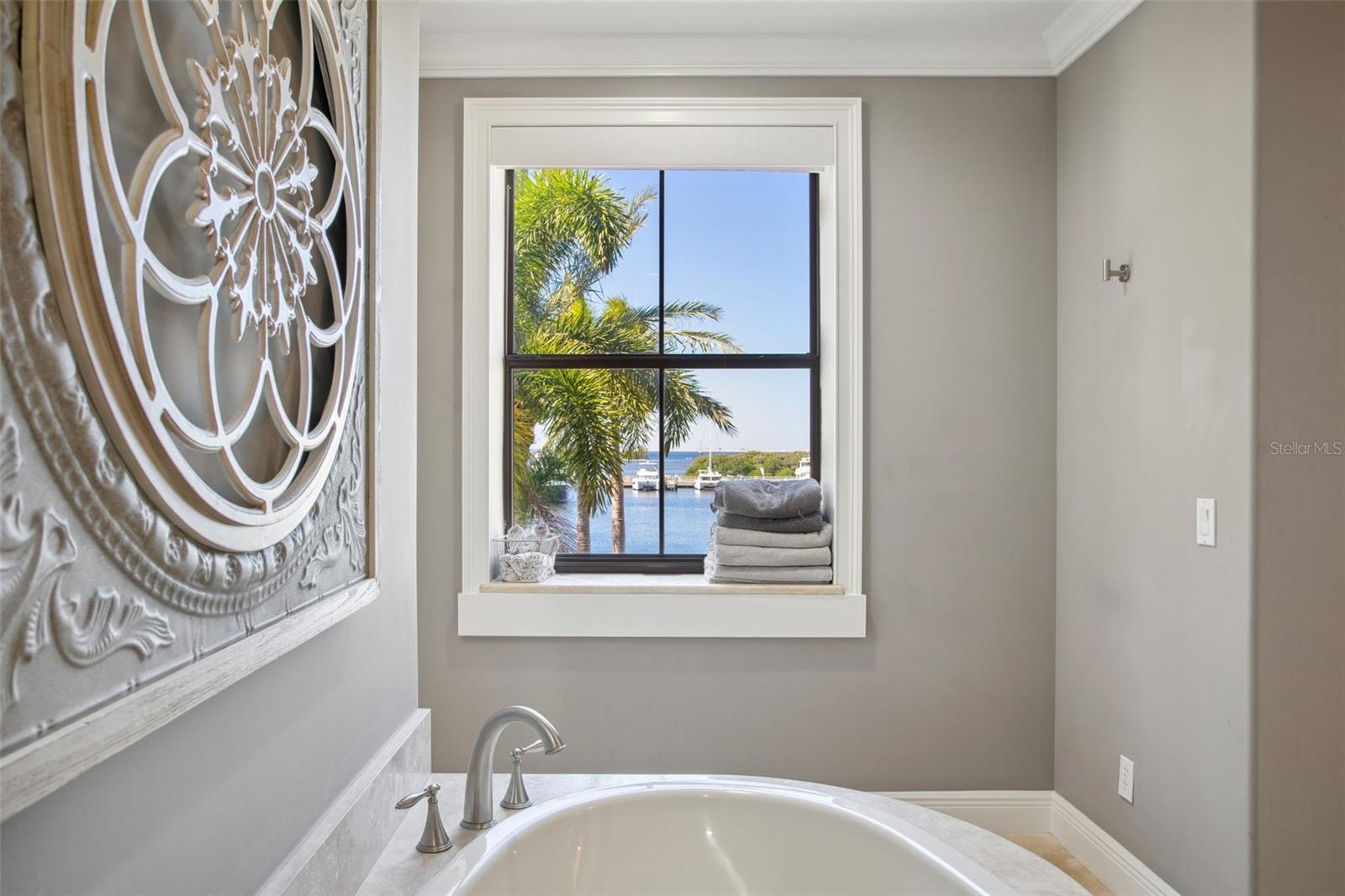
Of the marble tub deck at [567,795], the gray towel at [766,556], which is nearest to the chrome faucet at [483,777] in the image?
the marble tub deck at [567,795]

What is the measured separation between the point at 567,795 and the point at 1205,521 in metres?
1.54

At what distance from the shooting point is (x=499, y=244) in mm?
2674

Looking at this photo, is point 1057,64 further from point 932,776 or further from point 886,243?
point 932,776

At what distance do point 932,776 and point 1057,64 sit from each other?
2263 millimetres

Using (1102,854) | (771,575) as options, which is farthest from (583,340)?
(1102,854)

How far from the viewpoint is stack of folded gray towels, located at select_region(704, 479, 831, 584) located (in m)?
2.55

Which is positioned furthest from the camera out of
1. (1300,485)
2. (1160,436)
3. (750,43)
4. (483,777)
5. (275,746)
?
(750,43)

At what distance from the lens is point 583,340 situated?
2.75m

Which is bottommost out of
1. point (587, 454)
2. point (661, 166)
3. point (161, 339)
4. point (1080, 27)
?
point (587, 454)

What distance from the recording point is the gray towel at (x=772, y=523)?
102 inches

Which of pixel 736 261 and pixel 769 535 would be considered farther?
pixel 736 261

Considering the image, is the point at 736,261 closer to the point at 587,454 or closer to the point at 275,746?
the point at 587,454

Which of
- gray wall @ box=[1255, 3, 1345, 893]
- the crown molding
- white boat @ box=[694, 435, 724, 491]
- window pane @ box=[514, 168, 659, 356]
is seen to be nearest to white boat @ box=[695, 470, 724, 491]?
white boat @ box=[694, 435, 724, 491]

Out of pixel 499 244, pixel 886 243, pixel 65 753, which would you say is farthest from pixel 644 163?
pixel 65 753
